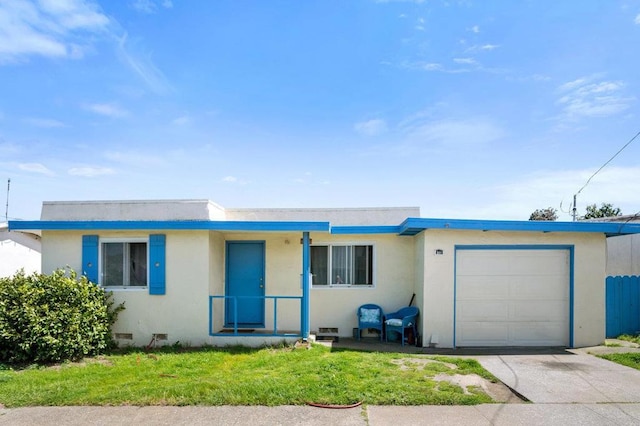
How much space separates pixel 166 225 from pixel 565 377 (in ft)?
25.3

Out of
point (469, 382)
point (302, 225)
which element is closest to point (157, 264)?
point (302, 225)

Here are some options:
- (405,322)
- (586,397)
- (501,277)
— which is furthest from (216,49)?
(586,397)

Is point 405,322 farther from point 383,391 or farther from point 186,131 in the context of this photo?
point 186,131

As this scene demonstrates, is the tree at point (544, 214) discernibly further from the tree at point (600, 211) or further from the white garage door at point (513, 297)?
the white garage door at point (513, 297)

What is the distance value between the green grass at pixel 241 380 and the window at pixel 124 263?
160 centimetres

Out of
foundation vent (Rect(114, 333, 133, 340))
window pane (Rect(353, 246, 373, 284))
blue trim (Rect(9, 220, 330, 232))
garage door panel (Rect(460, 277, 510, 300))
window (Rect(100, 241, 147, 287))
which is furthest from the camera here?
window pane (Rect(353, 246, 373, 284))

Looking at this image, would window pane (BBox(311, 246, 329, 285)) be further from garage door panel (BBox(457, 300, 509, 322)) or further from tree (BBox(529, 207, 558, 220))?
tree (BBox(529, 207, 558, 220))

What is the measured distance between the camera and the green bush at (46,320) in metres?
7.42

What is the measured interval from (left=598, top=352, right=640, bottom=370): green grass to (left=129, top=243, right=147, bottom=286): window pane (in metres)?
9.41

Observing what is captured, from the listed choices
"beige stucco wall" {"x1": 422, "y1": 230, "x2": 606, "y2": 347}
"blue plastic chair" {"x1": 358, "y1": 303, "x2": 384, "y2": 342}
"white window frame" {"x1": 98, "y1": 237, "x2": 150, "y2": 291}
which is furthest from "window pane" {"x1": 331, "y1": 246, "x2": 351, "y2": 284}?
"white window frame" {"x1": 98, "y1": 237, "x2": 150, "y2": 291}

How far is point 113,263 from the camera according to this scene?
358 inches

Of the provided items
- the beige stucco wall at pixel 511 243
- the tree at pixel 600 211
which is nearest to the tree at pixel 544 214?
the tree at pixel 600 211

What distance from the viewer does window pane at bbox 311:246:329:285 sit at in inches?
418

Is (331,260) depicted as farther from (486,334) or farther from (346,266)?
(486,334)
